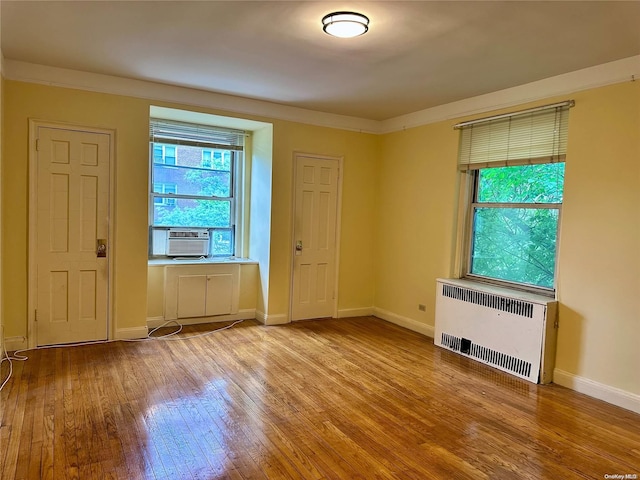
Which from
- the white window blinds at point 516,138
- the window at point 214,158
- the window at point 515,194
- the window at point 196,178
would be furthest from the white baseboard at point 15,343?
the white window blinds at point 516,138

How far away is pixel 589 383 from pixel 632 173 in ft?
5.34

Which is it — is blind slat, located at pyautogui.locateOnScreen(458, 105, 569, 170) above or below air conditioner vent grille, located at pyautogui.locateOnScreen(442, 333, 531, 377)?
above

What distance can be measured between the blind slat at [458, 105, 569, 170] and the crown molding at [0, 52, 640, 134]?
0.15 m

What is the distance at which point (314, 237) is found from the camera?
5434 millimetres

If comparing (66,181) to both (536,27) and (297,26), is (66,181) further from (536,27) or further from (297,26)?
(536,27)

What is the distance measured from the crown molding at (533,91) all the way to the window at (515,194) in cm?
14

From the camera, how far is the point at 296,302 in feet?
17.7

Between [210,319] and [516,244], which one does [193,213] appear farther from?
[516,244]

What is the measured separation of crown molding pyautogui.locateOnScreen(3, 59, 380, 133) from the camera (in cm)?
382

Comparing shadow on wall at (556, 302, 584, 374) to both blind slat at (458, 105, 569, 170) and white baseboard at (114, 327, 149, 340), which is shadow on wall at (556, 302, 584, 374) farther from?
white baseboard at (114, 327, 149, 340)

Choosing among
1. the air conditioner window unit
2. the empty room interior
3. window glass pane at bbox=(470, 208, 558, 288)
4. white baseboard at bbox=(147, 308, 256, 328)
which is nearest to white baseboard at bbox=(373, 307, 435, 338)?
the empty room interior

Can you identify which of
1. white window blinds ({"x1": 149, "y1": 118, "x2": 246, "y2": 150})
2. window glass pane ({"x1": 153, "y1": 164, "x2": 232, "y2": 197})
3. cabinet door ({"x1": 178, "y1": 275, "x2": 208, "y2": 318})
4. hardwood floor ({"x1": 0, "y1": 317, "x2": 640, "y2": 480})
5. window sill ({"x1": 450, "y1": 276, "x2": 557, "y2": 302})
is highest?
white window blinds ({"x1": 149, "y1": 118, "x2": 246, "y2": 150})

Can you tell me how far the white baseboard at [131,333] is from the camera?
4.36 metres

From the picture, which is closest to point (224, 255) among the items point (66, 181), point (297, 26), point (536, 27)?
point (66, 181)
